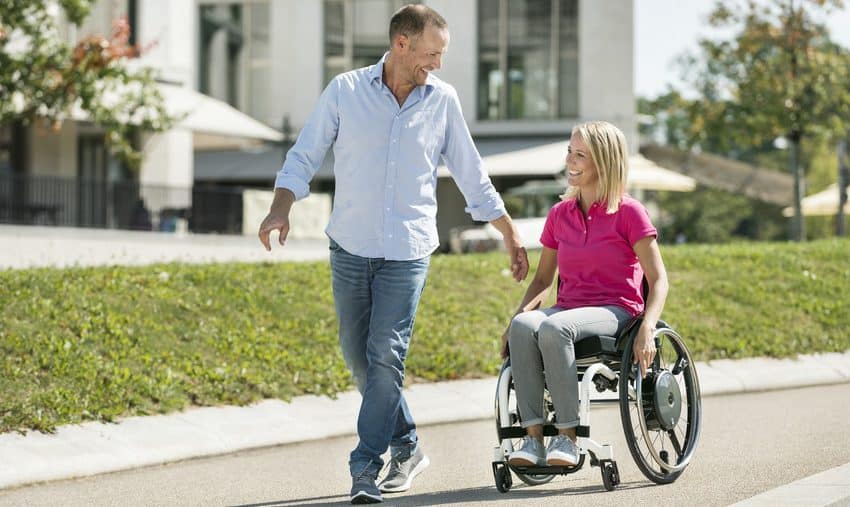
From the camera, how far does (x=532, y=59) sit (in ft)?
141

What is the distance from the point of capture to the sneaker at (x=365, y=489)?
6.09 m

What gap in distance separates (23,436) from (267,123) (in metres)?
38.5

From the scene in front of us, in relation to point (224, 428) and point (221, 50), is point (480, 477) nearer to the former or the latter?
point (224, 428)

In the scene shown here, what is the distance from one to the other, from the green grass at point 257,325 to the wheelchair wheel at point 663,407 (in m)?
3.50

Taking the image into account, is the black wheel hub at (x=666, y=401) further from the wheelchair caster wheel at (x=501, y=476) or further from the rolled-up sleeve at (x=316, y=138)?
the rolled-up sleeve at (x=316, y=138)

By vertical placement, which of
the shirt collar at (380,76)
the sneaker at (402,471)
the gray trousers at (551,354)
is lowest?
the sneaker at (402,471)

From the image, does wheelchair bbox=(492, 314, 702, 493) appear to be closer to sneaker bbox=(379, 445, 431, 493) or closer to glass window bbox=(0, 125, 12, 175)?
sneaker bbox=(379, 445, 431, 493)

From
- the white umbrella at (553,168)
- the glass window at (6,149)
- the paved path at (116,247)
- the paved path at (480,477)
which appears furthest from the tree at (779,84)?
the paved path at (480,477)

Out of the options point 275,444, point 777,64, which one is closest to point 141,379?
point 275,444

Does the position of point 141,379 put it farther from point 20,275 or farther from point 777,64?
point 777,64

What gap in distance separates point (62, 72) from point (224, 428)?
13.3 metres

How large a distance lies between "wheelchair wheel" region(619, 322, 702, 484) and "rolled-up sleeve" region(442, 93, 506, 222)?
0.91 metres

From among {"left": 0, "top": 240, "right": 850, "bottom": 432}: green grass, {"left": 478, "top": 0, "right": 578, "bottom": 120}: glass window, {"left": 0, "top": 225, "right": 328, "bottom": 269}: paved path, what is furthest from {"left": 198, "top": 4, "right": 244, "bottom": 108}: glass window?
{"left": 0, "top": 240, "right": 850, "bottom": 432}: green grass

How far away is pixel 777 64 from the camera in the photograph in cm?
2741
